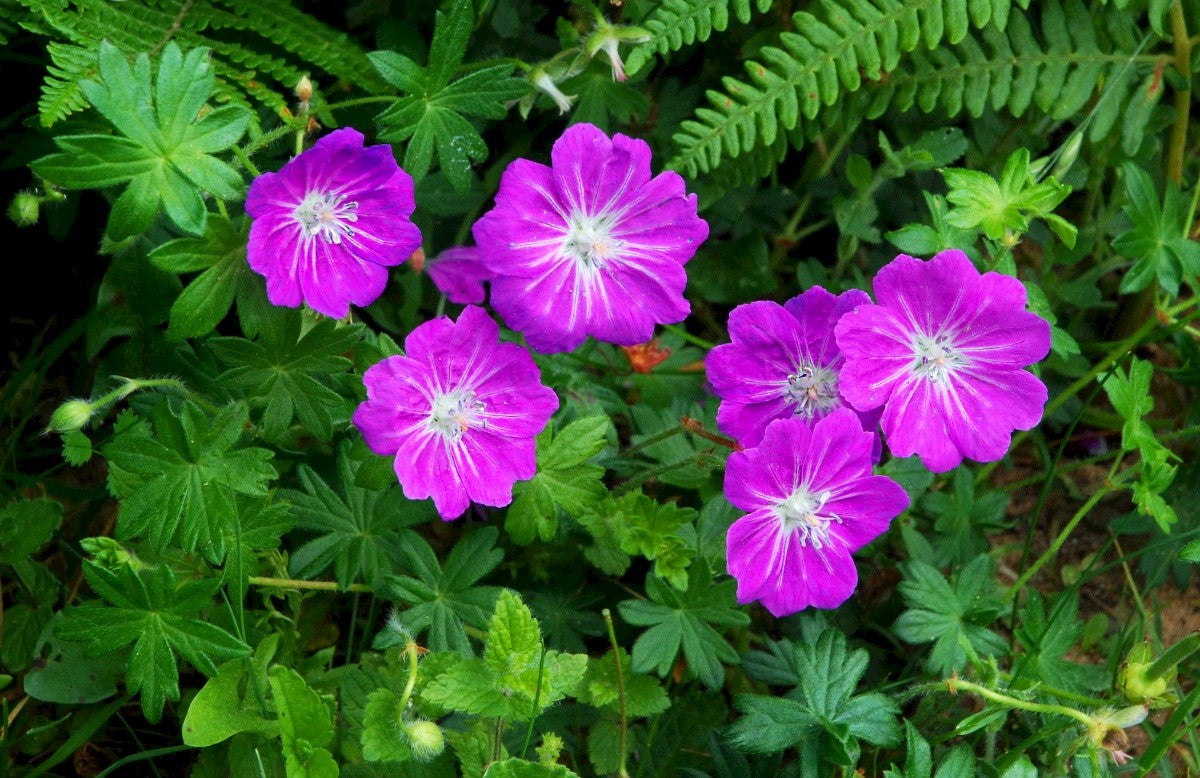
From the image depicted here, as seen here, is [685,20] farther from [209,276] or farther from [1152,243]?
[1152,243]

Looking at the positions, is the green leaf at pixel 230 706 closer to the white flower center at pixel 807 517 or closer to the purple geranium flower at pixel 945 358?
the white flower center at pixel 807 517

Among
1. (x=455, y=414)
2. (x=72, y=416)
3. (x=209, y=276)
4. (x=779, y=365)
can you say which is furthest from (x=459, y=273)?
(x=72, y=416)

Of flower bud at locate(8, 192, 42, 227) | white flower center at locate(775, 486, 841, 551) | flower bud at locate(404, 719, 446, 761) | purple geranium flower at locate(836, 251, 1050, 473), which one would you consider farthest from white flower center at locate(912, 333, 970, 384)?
flower bud at locate(8, 192, 42, 227)

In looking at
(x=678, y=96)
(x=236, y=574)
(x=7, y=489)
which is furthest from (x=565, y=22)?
(x=7, y=489)

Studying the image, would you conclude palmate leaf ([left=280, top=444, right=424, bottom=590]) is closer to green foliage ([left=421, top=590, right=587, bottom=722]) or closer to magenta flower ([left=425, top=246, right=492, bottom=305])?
green foliage ([left=421, top=590, right=587, bottom=722])

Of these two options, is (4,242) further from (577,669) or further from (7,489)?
(577,669)

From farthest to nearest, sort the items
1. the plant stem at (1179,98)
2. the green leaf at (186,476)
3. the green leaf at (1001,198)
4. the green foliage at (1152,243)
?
1. the plant stem at (1179,98)
2. the green foliage at (1152,243)
3. the green leaf at (1001,198)
4. the green leaf at (186,476)

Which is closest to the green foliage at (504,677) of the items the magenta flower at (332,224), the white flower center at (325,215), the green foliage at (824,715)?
the green foliage at (824,715)
